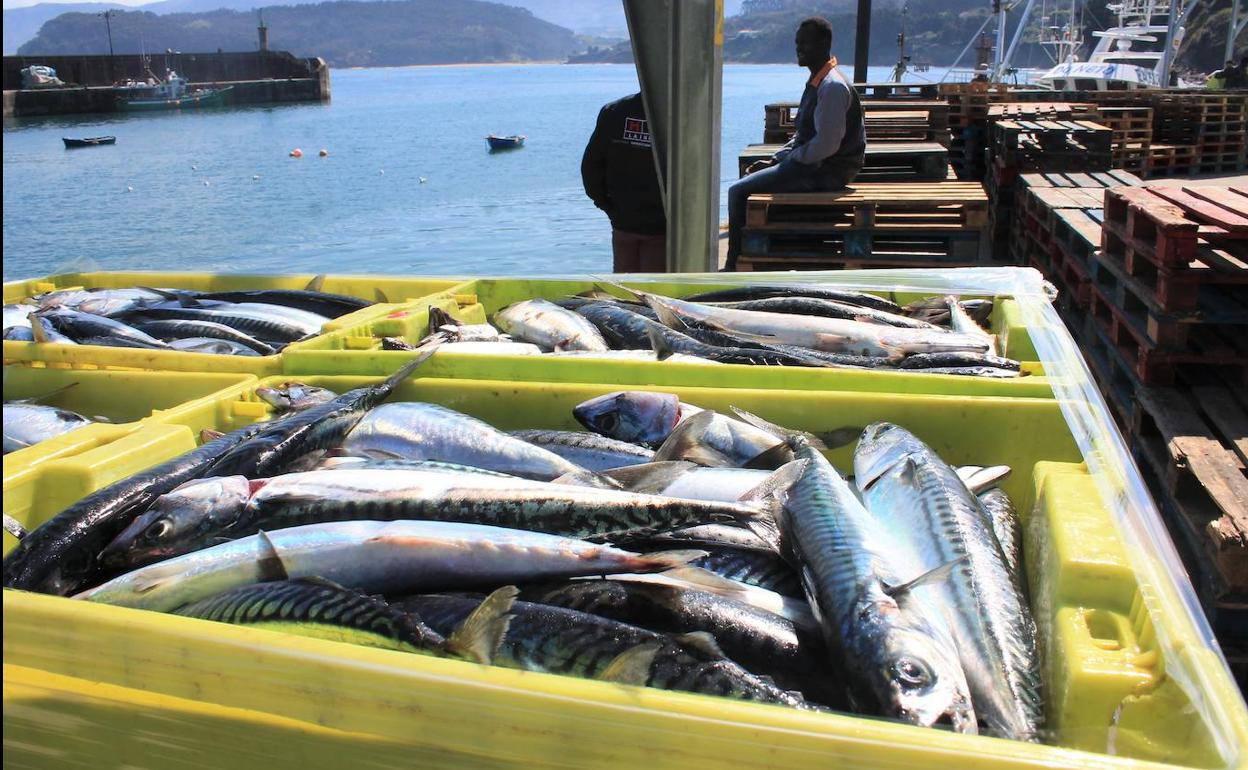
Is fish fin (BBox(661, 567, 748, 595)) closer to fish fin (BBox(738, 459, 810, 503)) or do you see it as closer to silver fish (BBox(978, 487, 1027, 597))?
fish fin (BBox(738, 459, 810, 503))

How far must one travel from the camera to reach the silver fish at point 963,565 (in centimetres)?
144

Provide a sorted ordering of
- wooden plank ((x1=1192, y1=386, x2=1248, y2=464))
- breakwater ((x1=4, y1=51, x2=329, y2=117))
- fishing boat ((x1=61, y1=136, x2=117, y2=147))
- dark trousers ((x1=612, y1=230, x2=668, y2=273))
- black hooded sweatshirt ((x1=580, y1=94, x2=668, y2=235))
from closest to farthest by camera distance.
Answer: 1. wooden plank ((x1=1192, y1=386, x2=1248, y2=464))
2. black hooded sweatshirt ((x1=580, y1=94, x2=668, y2=235))
3. dark trousers ((x1=612, y1=230, x2=668, y2=273))
4. fishing boat ((x1=61, y1=136, x2=117, y2=147))
5. breakwater ((x1=4, y1=51, x2=329, y2=117))

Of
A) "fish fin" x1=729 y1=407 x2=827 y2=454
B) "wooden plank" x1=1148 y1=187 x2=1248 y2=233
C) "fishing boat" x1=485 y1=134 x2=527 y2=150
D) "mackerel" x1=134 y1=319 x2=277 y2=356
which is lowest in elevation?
"fish fin" x1=729 y1=407 x2=827 y2=454

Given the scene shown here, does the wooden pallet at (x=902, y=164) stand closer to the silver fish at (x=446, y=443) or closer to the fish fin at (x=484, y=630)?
the silver fish at (x=446, y=443)

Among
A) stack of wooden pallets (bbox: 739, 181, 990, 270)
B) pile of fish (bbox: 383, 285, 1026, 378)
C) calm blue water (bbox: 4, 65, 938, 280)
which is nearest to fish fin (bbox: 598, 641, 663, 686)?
pile of fish (bbox: 383, 285, 1026, 378)

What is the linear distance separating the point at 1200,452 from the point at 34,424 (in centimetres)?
360

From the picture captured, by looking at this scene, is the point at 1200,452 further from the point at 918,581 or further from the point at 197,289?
the point at 197,289

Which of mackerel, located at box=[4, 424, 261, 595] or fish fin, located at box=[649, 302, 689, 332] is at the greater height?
fish fin, located at box=[649, 302, 689, 332]

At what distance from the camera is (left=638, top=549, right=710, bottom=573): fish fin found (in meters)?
1.65

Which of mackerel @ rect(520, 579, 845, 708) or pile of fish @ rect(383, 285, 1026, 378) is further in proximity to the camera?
pile of fish @ rect(383, 285, 1026, 378)

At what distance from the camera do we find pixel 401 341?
10.1 ft

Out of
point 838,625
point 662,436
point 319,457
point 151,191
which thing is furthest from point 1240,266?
point 151,191

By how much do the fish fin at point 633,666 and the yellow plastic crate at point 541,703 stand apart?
15cm

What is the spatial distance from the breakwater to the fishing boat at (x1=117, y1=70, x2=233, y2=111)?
1.09 metres
